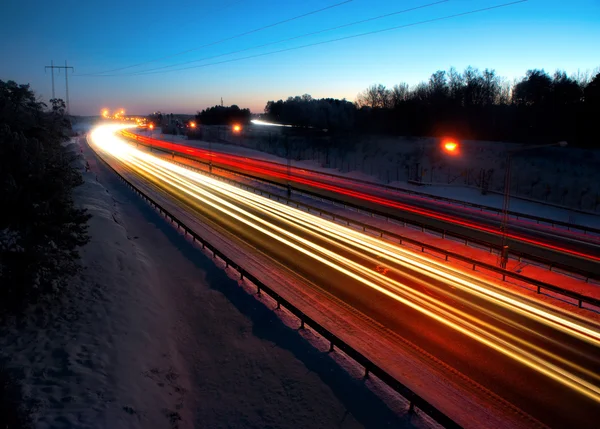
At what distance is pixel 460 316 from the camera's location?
13883 mm

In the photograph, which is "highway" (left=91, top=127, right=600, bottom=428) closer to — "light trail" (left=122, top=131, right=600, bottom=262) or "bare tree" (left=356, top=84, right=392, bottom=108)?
"light trail" (left=122, top=131, right=600, bottom=262)

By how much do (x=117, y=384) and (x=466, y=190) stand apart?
1662 inches

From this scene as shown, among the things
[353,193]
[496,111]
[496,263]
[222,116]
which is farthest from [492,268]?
A: [222,116]

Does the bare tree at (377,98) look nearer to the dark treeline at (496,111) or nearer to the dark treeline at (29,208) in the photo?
the dark treeline at (496,111)

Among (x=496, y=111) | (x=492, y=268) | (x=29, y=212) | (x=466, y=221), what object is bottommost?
(x=492, y=268)

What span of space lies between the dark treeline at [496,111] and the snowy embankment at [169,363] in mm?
60491

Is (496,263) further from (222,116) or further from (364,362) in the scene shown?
(222,116)

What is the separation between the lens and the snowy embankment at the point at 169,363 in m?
9.05

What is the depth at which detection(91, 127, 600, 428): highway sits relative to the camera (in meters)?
10.2

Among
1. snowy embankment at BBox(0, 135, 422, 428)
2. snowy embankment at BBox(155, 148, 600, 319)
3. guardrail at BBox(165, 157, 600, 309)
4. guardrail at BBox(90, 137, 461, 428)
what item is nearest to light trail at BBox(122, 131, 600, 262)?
snowy embankment at BBox(155, 148, 600, 319)

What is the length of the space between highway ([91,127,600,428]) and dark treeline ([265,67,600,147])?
51.5 metres

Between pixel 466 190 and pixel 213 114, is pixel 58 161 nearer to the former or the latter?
pixel 466 190

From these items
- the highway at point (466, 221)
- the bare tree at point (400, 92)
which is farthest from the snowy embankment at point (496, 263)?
the bare tree at point (400, 92)

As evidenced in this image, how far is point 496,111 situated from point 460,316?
8345cm
